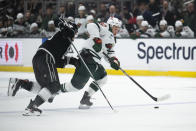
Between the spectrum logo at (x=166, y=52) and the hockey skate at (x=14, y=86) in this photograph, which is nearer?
the hockey skate at (x=14, y=86)

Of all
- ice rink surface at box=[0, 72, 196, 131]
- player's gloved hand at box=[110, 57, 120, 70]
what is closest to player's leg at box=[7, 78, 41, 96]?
ice rink surface at box=[0, 72, 196, 131]

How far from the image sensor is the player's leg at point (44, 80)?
5.91m

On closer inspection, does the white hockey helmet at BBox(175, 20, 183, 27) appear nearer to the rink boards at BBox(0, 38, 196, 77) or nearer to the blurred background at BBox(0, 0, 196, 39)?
the blurred background at BBox(0, 0, 196, 39)

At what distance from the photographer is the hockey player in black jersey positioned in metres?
5.93

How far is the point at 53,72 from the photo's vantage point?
19.6 feet

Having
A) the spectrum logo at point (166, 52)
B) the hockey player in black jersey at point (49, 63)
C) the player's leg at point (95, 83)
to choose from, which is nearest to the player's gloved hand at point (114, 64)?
the player's leg at point (95, 83)

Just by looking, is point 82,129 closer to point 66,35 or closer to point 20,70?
point 66,35

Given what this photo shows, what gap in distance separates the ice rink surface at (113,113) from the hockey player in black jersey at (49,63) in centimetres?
20

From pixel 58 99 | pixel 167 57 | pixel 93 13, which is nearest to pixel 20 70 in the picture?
pixel 93 13

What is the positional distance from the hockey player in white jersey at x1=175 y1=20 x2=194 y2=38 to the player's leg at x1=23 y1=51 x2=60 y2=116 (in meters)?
5.79

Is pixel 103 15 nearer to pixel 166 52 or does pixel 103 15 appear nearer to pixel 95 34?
pixel 166 52

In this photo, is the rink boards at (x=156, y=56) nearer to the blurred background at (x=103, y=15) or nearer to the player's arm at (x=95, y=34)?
the blurred background at (x=103, y=15)

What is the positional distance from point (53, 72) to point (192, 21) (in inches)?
235

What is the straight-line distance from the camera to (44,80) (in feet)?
19.7
